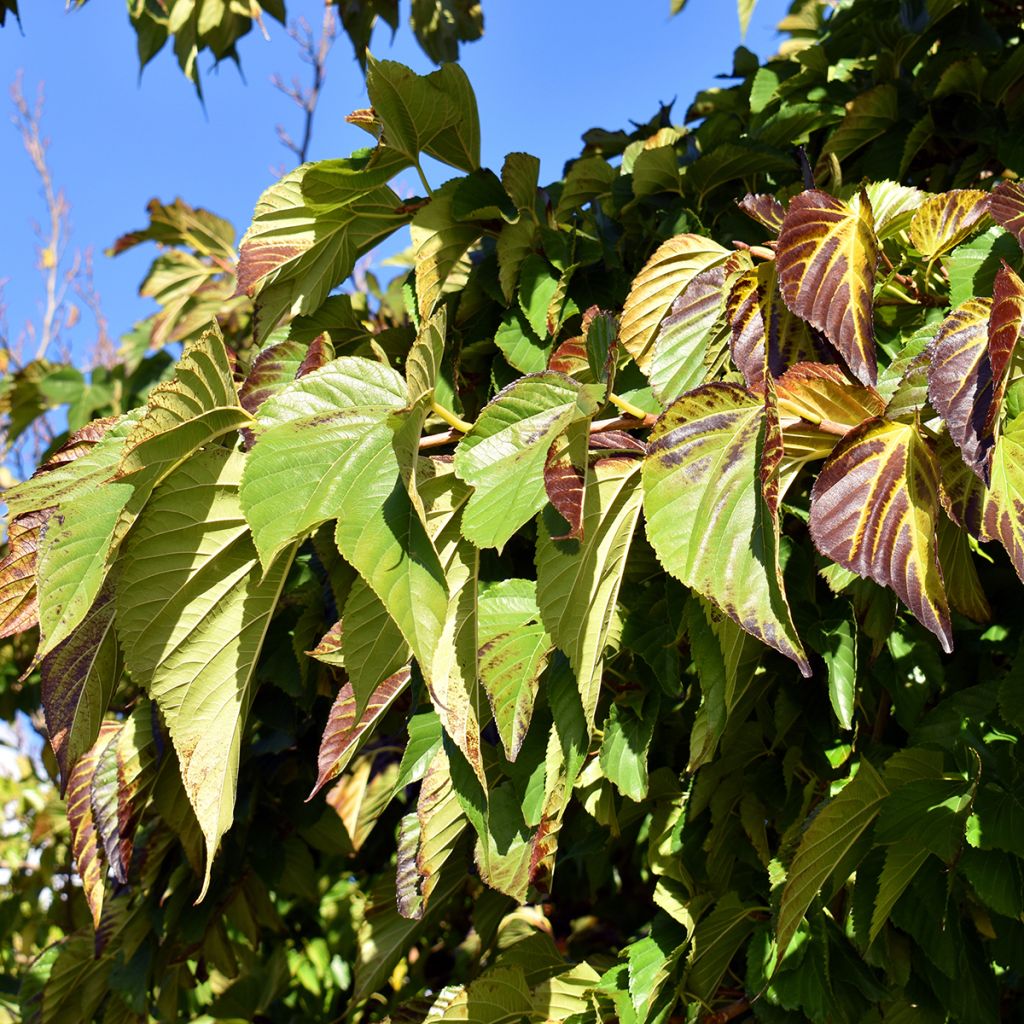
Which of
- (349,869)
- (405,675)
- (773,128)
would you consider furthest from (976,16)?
(349,869)

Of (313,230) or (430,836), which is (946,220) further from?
(430,836)

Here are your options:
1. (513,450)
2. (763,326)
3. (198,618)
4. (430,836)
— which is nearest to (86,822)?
(430,836)

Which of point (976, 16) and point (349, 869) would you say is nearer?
point (976, 16)

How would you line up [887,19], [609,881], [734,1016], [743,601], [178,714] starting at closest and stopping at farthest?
[743,601] → [178,714] → [734,1016] → [887,19] → [609,881]

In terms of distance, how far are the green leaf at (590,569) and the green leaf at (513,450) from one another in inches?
1.6

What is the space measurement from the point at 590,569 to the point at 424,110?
52cm

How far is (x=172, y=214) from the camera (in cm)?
197

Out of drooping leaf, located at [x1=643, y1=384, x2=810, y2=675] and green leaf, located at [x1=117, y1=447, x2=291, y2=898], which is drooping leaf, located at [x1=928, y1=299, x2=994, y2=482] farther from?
green leaf, located at [x1=117, y1=447, x2=291, y2=898]

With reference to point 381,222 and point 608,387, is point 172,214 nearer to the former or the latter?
point 381,222

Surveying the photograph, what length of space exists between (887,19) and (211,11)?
1.17 metres

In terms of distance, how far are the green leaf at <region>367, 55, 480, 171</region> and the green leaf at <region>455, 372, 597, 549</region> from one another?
0.39 metres

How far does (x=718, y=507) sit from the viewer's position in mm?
614

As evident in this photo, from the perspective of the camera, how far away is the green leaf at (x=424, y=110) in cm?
92

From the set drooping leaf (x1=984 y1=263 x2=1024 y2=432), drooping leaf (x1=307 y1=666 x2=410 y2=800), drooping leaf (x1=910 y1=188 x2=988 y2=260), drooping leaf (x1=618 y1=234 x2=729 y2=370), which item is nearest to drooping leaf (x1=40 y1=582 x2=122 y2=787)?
drooping leaf (x1=307 y1=666 x2=410 y2=800)
